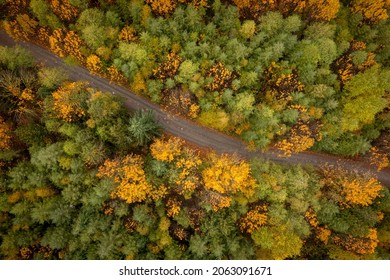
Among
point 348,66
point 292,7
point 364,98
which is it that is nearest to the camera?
point 364,98

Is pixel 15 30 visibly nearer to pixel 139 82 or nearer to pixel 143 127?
pixel 139 82

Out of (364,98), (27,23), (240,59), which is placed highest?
(27,23)

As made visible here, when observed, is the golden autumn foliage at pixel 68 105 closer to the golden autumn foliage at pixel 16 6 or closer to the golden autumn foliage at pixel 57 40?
the golden autumn foliage at pixel 57 40

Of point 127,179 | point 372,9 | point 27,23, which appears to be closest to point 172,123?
point 127,179

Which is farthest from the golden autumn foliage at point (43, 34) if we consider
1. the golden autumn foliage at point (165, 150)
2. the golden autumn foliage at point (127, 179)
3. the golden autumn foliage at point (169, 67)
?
the golden autumn foliage at point (165, 150)

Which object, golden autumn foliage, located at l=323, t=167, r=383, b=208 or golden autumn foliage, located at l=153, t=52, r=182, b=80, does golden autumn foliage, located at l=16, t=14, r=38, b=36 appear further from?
golden autumn foliage, located at l=323, t=167, r=383, b=208

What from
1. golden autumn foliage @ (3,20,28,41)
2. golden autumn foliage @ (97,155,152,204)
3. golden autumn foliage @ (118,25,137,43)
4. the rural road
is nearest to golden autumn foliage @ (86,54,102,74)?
the rural road

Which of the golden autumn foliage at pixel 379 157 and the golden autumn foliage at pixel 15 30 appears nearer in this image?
the golden autumn foliage at pixel 15 30
